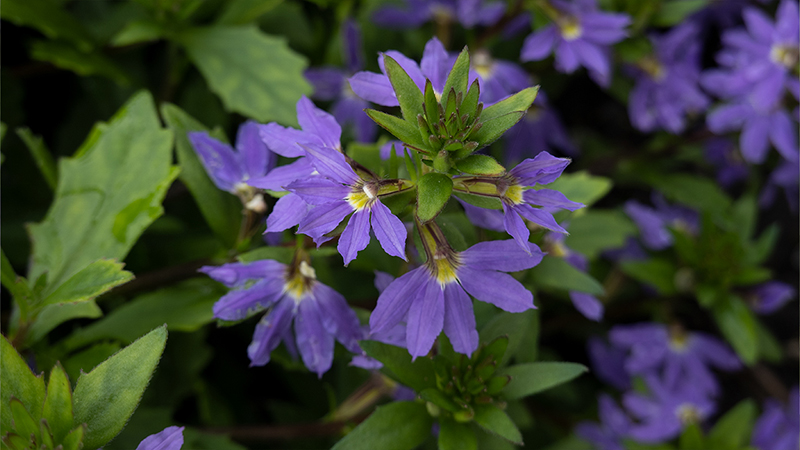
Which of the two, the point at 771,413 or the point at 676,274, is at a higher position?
the point at 676,274

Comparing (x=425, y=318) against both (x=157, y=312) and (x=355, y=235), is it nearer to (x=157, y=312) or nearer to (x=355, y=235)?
(x=355, y=235)

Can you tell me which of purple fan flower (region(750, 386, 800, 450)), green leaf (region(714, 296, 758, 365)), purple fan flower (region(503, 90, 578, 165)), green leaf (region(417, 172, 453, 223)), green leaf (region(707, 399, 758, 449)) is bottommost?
purple fan flower (region(750, 386, 800, 450))

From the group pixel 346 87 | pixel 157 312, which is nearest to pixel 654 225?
pixel 346 87

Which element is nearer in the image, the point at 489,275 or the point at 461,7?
the point at 489,275

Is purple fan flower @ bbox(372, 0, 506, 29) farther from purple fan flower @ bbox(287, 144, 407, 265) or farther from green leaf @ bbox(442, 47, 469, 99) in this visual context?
purple fan flower @ bbox(287, 144, 407, 265)

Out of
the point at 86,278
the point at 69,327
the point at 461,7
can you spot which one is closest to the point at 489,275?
the point at 86,278

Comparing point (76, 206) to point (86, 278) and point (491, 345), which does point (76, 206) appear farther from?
point (491, 345)

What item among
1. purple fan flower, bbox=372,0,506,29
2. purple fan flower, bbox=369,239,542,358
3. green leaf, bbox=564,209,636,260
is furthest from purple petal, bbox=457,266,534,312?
purple fan flower, bbox=372,0,506,29
